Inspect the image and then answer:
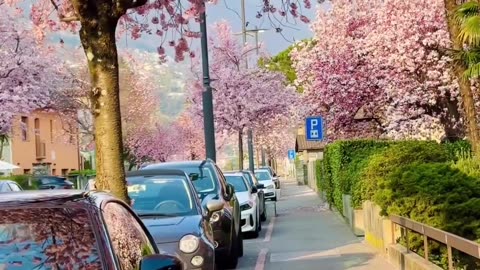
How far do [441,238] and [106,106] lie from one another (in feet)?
12.3

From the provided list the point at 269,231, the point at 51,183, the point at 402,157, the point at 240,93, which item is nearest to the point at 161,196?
the point at 402,157

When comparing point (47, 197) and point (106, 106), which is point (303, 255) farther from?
point (47, 197)

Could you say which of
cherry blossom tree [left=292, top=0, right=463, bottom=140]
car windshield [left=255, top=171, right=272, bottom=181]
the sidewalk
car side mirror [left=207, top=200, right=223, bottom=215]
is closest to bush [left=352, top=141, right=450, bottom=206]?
the sidewalk

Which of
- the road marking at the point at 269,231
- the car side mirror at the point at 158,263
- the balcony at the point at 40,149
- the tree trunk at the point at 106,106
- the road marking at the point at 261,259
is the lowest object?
the road marking at the point at 261,259

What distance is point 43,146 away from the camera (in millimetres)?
55344

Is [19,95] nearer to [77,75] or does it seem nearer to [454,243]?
[77,75]

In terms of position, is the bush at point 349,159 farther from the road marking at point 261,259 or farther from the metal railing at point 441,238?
the metal railing at point 441,238

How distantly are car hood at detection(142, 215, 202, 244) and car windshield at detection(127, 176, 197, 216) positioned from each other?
0.28 metres

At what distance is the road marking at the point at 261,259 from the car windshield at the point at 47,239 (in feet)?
29.7

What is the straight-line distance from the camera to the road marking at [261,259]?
44.9ft

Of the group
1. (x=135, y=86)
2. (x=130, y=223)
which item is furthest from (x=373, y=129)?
(x=135, y=86)

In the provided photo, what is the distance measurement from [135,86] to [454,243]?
55271 millimetres

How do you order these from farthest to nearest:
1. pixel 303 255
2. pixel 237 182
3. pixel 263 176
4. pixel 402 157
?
pixel 263 176
pixel 237 182
pixel 303 255
pixel 402 157

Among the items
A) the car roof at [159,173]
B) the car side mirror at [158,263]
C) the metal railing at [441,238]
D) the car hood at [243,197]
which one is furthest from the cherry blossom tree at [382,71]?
the car side mirror at [158,263]
